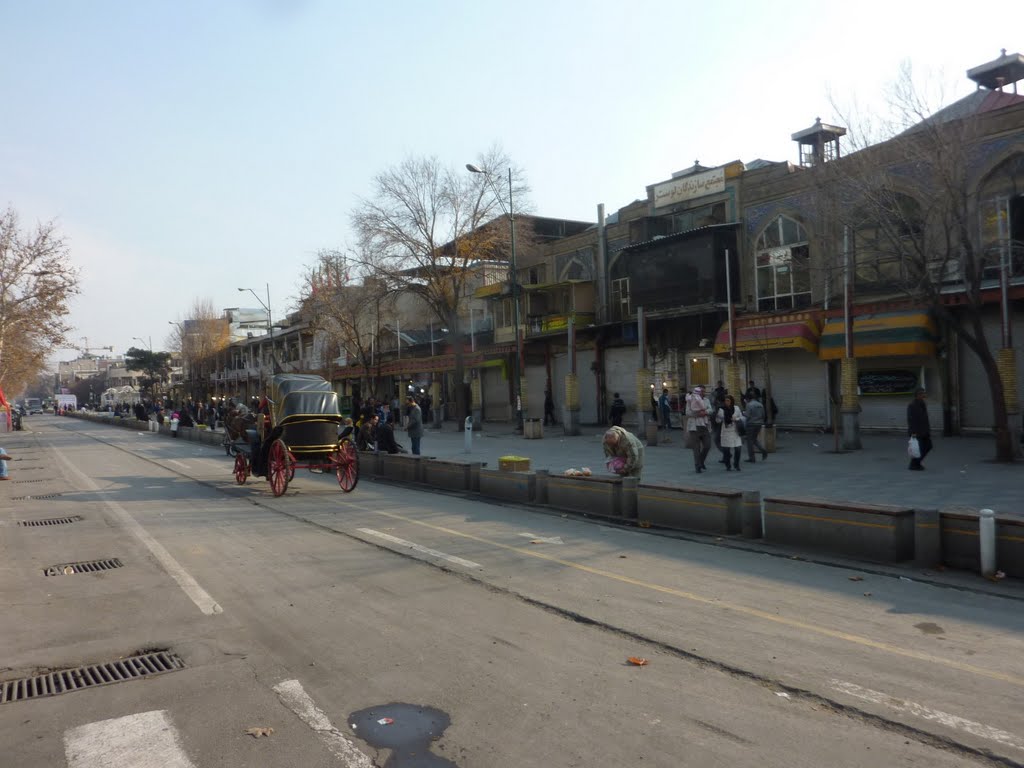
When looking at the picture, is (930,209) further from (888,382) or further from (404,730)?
(404,730)

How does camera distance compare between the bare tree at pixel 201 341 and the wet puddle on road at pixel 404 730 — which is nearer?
the wet puddle on road at pixel 404 730

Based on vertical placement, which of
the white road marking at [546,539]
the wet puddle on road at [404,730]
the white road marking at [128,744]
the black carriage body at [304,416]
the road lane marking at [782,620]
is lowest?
the road lane marking at [782,620]

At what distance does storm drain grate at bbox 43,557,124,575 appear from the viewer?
916cm

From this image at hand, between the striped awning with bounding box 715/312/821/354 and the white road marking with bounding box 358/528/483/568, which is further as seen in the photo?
the striped awning with bounding box 715/312/821/354

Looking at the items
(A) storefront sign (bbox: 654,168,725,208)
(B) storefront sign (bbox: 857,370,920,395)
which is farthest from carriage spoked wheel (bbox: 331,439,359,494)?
(A) storefront sign (bbox: 654,168,725,208)

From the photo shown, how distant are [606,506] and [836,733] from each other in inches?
320

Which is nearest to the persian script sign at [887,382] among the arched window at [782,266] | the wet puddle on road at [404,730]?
the arched window at [782,266]

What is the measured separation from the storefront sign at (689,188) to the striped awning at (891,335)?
27.6 feet

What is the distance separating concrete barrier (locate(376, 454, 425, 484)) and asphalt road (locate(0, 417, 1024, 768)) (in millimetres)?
6984

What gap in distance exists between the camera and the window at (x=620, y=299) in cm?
3641

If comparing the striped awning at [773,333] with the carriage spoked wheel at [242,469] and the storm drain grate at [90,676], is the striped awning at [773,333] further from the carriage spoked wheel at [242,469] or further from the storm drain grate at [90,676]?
the storm drain grate at [90,676]

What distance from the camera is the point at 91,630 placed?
673cm

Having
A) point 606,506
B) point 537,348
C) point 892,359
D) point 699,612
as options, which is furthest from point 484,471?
point 537,348

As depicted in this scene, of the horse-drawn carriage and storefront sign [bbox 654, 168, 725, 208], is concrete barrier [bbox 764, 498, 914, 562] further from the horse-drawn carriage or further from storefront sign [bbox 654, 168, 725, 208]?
storefront sign [bbox 654, 168, 725, 208]
